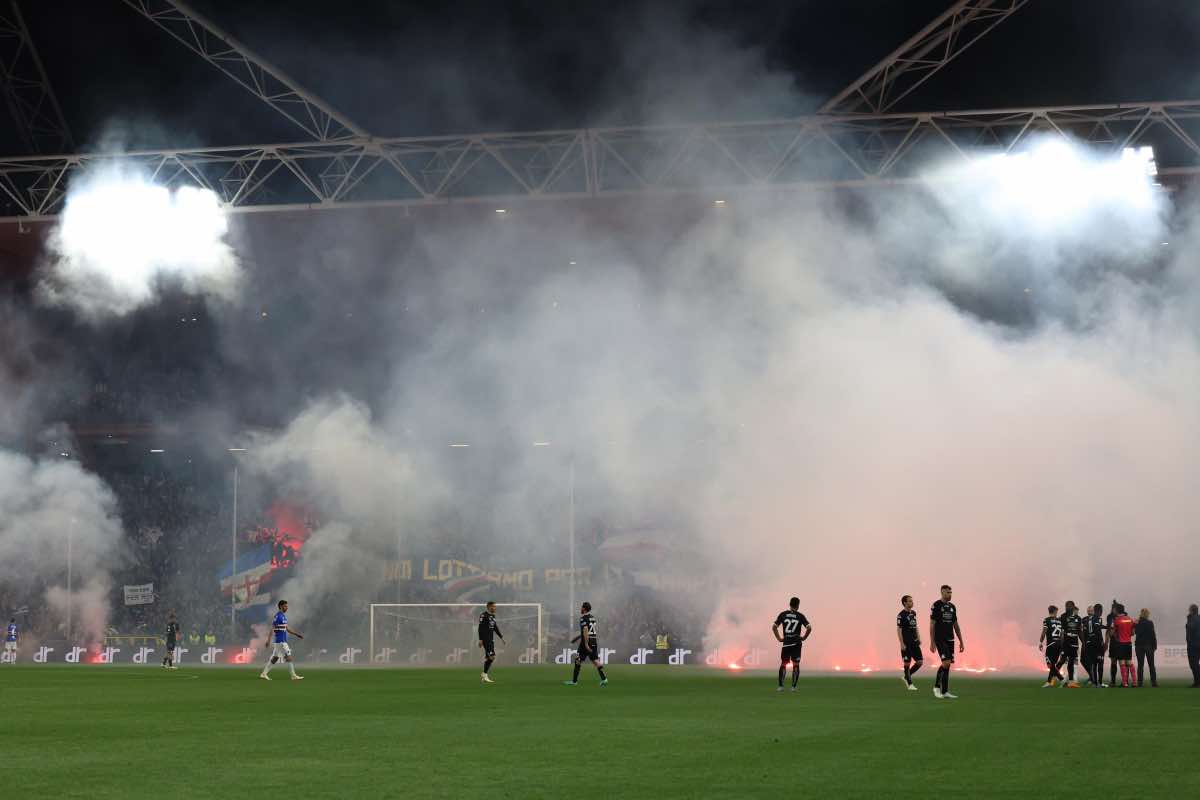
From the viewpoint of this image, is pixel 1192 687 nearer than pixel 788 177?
Yes

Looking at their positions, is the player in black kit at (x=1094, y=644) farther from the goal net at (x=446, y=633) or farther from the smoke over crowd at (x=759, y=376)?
the goal net at (x=446, y=633)

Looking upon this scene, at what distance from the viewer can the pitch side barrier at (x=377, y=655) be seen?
3838 centimetres

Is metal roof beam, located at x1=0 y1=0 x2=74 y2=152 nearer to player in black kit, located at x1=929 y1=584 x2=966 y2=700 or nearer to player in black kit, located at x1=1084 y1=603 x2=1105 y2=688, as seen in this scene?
player in black kit, located at x1=929 y1=584 x2=966 y2=700

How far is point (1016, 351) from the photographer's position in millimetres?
35875

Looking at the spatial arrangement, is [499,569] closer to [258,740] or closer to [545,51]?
[545,51]

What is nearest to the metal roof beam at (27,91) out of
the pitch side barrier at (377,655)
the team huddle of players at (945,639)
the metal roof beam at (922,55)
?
the pitch side barrier at (377,655)

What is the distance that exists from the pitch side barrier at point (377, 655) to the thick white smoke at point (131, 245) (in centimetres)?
1042

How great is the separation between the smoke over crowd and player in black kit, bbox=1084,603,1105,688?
8.29m

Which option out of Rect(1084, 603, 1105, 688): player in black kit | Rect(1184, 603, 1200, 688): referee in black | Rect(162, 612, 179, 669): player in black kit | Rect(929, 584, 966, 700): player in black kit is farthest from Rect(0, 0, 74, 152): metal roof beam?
Rect(1184, 603, 1200, 688): referee in black

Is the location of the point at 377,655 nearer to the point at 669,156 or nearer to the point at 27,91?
the point at 669,156

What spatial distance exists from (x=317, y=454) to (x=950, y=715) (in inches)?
1232

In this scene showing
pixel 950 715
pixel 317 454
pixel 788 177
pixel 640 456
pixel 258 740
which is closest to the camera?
pixel 258 740

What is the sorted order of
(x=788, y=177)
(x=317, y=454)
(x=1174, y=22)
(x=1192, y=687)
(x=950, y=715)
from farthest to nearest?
(x=317, y=454)
(x=788, y=177)
(x=1174, y=22)
(x=1192, y=687)
(x=950, y=715)

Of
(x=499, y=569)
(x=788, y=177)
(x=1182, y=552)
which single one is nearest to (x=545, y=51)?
(x=788, y=177)
